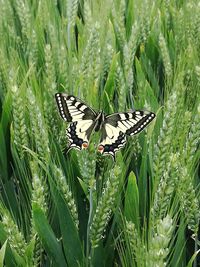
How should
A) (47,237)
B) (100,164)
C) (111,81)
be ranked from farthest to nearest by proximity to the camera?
(111,81) < (100,164) < (47,237)

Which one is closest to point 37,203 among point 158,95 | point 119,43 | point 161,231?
point 161,231

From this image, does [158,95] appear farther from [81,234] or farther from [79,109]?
[81,234]

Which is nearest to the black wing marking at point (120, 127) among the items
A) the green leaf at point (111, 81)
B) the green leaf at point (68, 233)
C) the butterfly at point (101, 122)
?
the butterfly at point (101, 122)

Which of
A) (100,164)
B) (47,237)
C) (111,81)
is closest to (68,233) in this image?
(47,237)

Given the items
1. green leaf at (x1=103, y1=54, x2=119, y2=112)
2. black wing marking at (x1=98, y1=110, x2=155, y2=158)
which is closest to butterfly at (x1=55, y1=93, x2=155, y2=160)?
black wing marking at (x1=98, y1=110, x2=155, y2=158)

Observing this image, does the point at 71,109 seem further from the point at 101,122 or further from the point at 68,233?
the point at 68,233

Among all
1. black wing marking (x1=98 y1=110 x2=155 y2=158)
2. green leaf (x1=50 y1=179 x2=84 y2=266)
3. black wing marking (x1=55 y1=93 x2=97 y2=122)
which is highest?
black wing marking (x1=55 y1=93 x2=97 y2=122)

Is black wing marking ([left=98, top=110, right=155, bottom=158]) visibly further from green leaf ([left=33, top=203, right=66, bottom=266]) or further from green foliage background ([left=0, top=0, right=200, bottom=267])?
green leaf ([left=33, top=203, right=66, bottom=266])
